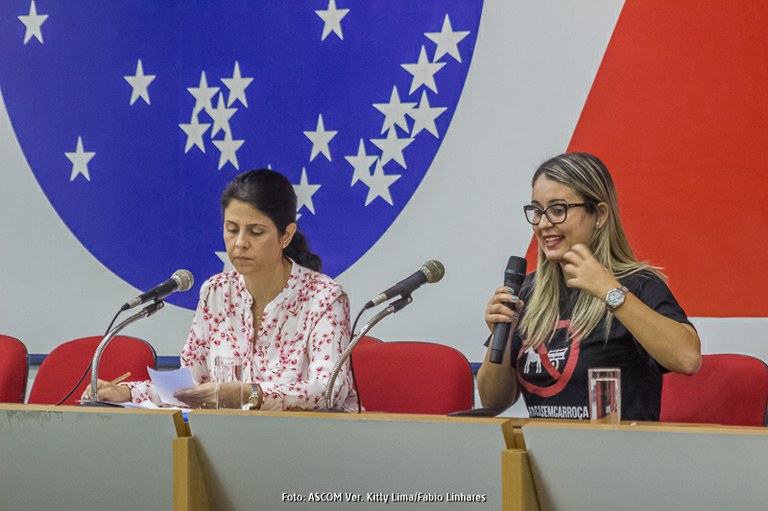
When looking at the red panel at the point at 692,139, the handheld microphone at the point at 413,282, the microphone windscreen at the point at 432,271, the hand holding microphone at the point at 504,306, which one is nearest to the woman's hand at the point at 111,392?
the handheld microphone at the point at 413,282

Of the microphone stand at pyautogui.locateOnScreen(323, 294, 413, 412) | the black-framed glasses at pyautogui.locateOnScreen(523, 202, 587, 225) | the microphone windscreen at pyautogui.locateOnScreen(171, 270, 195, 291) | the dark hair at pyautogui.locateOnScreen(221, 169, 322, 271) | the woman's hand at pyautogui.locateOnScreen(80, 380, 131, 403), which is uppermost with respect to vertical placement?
the dark hair at pyautogui.locateOnScreen(221, 169, 322, 271)

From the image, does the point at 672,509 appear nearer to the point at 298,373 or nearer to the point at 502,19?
the point at 298,373

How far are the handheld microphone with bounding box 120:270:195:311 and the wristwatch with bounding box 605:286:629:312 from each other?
1.03 m

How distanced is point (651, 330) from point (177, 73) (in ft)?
7.47

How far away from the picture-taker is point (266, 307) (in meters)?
2.68

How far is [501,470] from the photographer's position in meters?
1.49

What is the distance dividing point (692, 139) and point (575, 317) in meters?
1.06

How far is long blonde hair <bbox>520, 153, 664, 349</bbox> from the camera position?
2.23 metres

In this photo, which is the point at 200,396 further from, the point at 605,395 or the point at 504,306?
the point at 605,395

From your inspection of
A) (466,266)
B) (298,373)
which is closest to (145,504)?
(298,373)

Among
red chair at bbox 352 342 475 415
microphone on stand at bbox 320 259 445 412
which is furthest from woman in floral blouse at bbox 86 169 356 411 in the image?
microphone on stand at bbox 320 259 445 412

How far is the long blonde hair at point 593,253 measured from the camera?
2227mm

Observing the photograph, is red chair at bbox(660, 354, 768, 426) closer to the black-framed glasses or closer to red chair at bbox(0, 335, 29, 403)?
the black-framed glasses

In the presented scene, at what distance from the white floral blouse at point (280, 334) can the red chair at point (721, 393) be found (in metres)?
0.83
